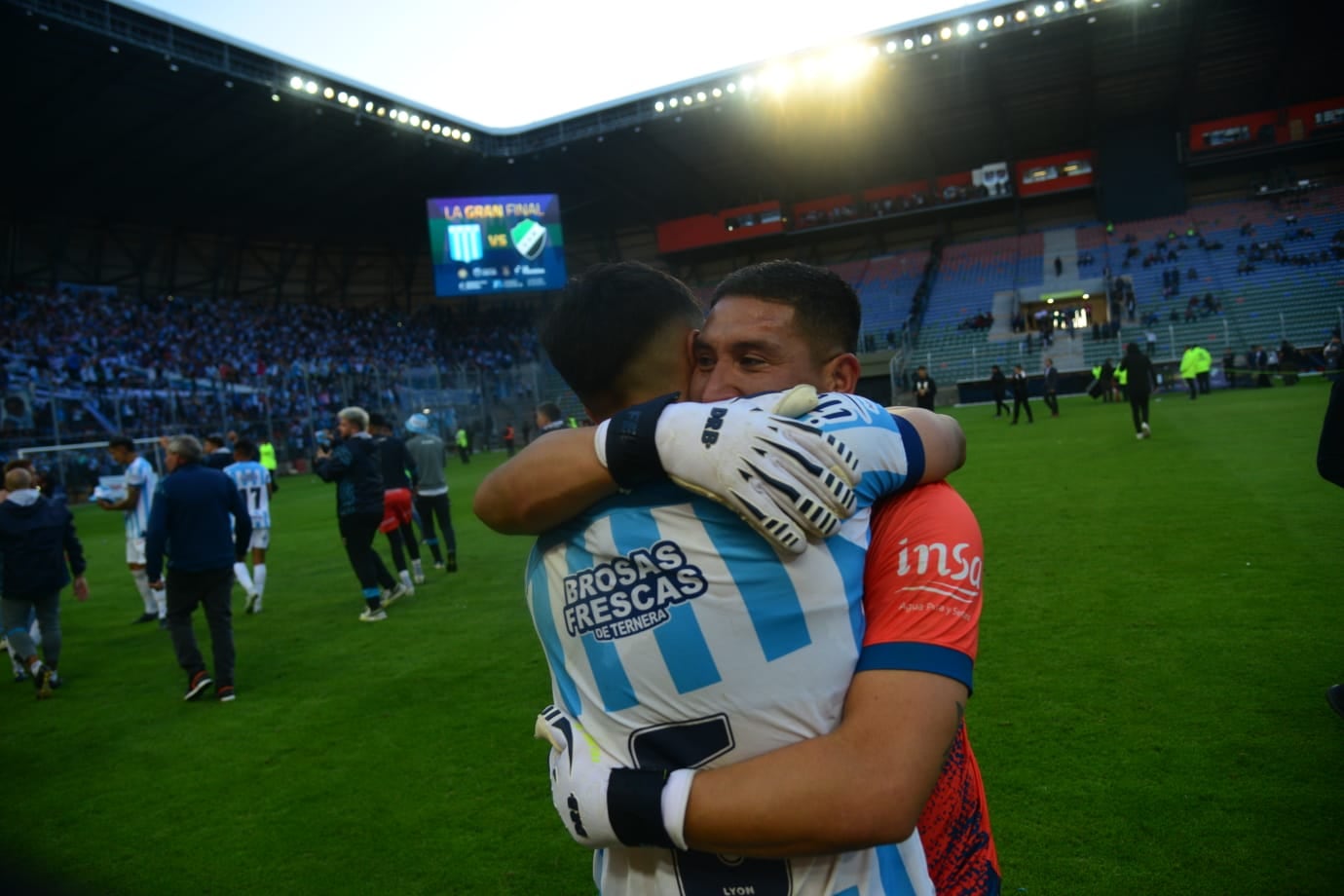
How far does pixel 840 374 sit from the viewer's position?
169cm

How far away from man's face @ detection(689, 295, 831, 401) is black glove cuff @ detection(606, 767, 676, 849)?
0.67 m

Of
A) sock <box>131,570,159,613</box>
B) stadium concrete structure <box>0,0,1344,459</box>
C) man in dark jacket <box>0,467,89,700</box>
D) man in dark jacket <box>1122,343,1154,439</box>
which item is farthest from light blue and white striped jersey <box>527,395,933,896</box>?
stadium concrete structure <box>0,0,1344,459</box>

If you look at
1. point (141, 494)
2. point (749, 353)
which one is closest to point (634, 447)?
point (749, 353)

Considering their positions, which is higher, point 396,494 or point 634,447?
point 634,447

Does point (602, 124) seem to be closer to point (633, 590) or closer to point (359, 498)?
point (359, 498)

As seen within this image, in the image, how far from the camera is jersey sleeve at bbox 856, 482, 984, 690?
4.22ft

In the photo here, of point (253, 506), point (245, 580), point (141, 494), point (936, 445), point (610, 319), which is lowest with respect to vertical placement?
point (245, 580)

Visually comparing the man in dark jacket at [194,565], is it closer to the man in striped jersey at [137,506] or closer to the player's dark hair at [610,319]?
the man in striped jersey at [137,506]

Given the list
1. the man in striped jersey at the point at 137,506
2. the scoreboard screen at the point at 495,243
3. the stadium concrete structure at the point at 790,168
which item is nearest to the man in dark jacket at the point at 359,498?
the man in striped jersey at the point at 137,506

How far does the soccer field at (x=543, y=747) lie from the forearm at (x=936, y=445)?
124cm

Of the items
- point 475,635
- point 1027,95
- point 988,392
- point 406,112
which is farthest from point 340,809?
point 1027,95

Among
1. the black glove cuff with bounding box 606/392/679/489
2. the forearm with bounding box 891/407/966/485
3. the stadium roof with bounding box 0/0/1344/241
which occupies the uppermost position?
the stadium roof with bounding box 0/0/1344/241

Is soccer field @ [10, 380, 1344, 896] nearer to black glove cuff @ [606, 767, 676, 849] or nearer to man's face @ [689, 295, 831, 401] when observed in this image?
black glove cuff @ [606, 767, 676, 849]

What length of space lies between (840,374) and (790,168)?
47.2m
